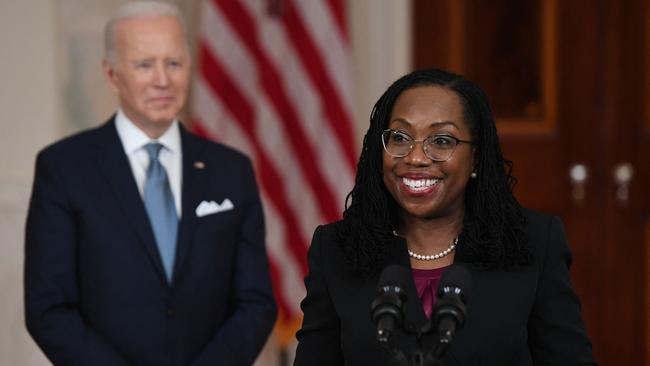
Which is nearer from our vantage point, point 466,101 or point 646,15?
point 466,101

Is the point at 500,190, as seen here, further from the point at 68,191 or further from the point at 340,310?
the point at 68,191

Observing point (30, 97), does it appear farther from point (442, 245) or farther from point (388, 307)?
point (388, 307)

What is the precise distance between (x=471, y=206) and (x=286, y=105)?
2.70 m

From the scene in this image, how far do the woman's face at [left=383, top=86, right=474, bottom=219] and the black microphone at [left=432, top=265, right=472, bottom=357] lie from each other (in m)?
0.42

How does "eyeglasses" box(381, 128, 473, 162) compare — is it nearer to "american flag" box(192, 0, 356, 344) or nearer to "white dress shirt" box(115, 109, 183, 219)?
"white dress shirt" box(115, 109, 183, 219)

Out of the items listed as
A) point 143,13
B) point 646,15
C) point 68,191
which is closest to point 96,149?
point 68,191

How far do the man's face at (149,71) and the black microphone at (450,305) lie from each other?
1.49 meters

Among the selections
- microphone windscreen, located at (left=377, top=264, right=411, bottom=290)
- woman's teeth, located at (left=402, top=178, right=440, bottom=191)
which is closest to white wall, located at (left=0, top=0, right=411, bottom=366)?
woman's teeth, located at (left=402, top=178, right=440, bottom=191)

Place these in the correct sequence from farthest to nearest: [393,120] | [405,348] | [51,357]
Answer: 1. [51,357]
2. [393,120]
3. [405,348]

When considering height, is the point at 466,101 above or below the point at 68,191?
above

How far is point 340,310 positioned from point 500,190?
44cm

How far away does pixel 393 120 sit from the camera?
263 centimetres

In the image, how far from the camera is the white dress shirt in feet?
11.4

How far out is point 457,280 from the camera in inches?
84.7
